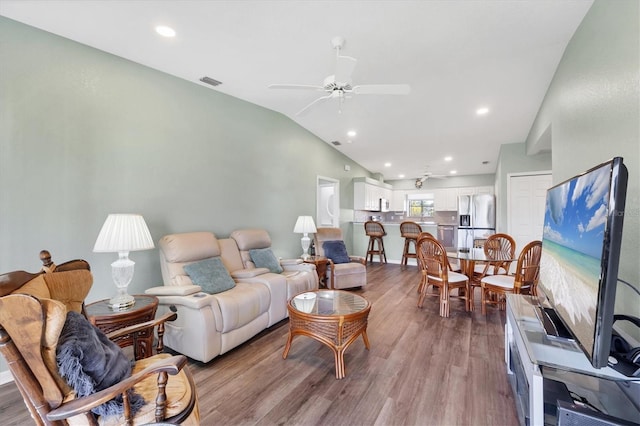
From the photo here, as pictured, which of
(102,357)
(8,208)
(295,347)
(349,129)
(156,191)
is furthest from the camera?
(349,129)

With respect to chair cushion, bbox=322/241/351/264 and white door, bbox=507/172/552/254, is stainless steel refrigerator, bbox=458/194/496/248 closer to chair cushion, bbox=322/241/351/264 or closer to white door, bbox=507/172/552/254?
white door, bbox=507/172/552/254

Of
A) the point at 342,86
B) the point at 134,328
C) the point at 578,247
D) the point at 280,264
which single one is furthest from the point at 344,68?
the point at 280,264

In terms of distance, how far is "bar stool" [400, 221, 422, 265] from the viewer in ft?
19.6

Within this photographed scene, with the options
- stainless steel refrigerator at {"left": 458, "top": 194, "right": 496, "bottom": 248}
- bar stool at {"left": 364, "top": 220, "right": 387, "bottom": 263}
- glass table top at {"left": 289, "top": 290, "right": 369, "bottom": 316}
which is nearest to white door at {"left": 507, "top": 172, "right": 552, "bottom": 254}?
stainless steel refrigerator at {"left": 458, "top": 194, "right": 496, "bottom": 248}

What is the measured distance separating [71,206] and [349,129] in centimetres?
419

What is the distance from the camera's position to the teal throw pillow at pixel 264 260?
3.56m

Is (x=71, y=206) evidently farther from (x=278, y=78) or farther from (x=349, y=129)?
(x=349, y=129)

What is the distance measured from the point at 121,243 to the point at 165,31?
6.00ft

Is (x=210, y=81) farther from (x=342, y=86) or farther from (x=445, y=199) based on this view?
(x=445, y=199)

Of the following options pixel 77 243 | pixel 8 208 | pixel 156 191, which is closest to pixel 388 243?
pixel 156 191

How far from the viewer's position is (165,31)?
7.61ft

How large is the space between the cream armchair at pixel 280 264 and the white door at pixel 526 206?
14.1 feet

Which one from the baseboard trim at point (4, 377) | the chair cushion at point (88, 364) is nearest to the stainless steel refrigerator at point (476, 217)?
the chair cushion at point (88, 364)

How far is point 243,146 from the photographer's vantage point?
3.97 metres
